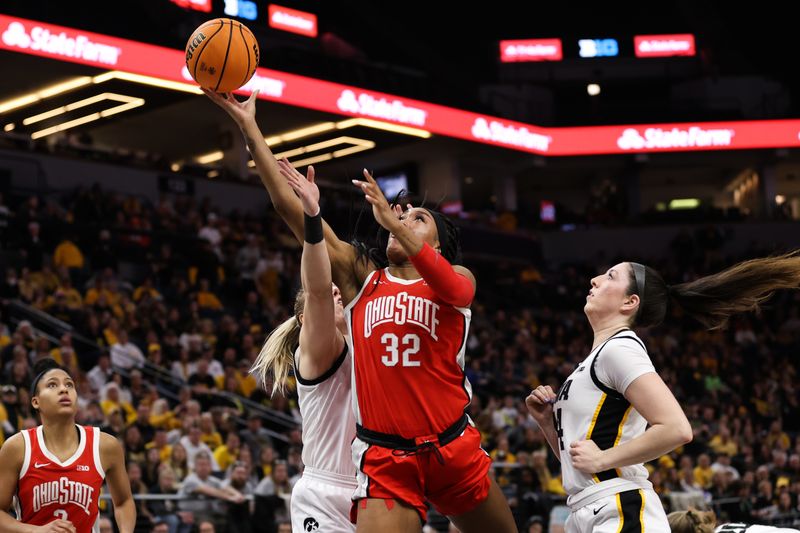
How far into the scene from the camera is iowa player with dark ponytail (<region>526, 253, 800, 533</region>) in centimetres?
420

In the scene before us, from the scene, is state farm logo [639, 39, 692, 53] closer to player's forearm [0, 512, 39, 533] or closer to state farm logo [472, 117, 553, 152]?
state farm logo [472, 117, 553, 152]

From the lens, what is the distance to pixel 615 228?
105 feet

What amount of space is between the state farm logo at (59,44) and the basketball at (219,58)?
15.4 metres

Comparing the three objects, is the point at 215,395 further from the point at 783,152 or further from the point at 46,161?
the point at 783,152

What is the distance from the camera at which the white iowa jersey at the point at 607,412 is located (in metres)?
4.32

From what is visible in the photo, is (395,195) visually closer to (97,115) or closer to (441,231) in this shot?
(441,231)

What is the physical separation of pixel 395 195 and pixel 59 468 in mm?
2672

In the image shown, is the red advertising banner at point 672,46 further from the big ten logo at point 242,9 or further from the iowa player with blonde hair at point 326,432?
the iowa player with blonde hair at point 326,432

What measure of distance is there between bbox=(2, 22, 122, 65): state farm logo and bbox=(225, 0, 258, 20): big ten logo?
20.5ft

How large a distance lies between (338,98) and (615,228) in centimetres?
1100

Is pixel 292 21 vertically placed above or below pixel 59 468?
above

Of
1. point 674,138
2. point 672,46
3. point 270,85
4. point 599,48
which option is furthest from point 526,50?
point 270,85

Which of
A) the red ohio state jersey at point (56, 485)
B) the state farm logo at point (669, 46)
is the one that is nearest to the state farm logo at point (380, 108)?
the state farm logo at point (669, 46)

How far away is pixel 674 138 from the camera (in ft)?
104
